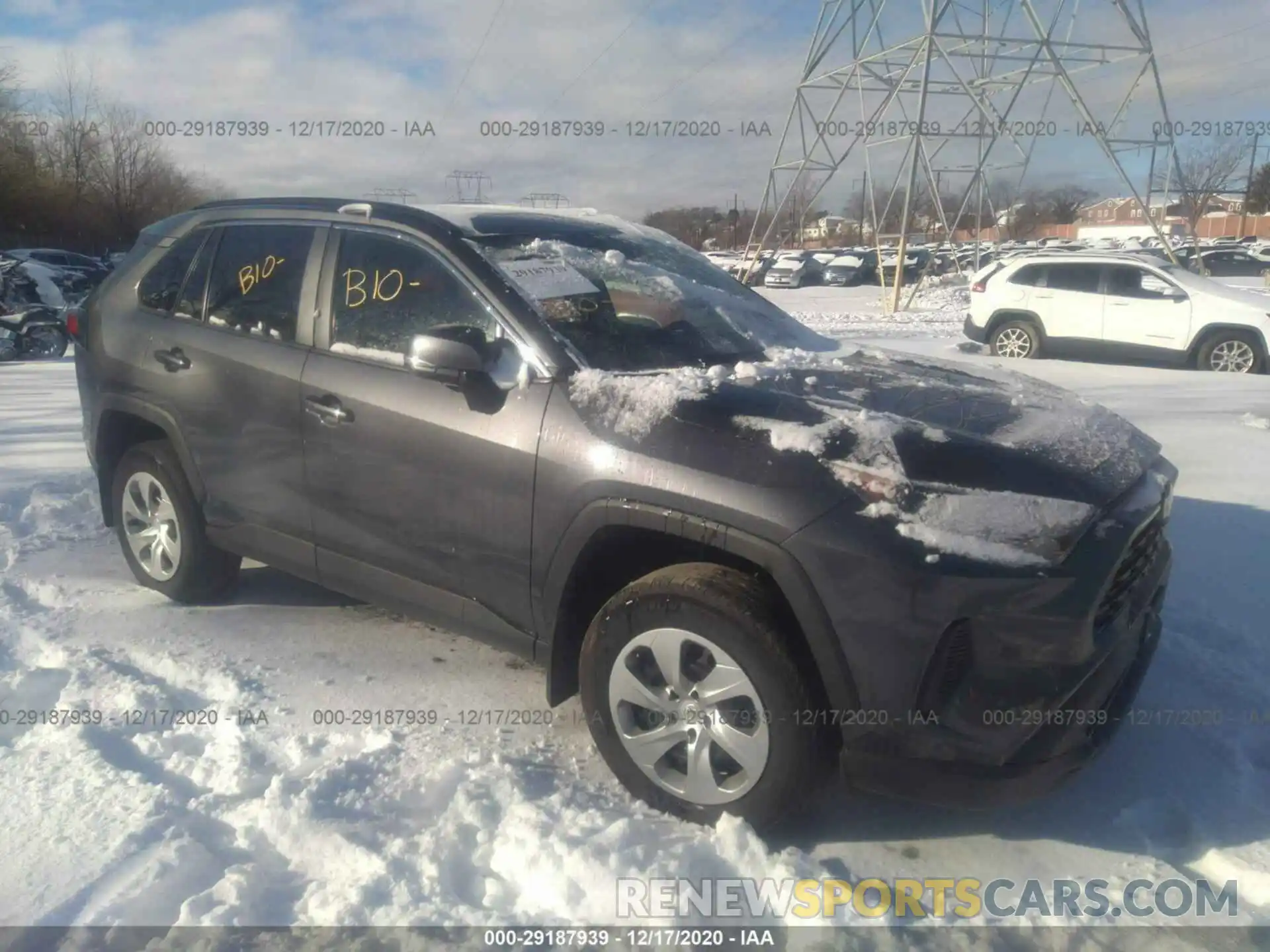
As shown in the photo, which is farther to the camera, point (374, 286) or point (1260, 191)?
point (1260, 191)

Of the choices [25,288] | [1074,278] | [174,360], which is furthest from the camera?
[25,288]

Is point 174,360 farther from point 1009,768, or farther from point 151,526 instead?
point 1009,768

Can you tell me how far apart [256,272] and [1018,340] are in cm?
1170

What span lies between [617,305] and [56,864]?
247cm

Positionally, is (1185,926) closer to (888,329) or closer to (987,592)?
(987,592)

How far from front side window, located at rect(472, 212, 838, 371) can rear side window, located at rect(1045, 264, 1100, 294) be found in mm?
10181

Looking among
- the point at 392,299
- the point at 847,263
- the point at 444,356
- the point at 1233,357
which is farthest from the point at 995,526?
the point at 847,263

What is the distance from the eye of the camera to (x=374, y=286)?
3592mm

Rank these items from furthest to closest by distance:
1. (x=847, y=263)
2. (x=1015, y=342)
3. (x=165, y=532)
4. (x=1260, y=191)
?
1. (x=1260, y=191)
2. (x=847, y=263)
3. (x=1015, y=342)
4. (x=165, y=532)

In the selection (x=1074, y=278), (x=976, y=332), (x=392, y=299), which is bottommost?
(x=976, y=332)

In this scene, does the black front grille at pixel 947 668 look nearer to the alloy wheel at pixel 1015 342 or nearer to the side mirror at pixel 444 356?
the side mirror at pixel 444 356

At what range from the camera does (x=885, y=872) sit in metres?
2.74

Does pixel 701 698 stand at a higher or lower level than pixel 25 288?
lower

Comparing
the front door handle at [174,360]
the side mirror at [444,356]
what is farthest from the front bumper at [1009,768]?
the front door handle at [174,360]
